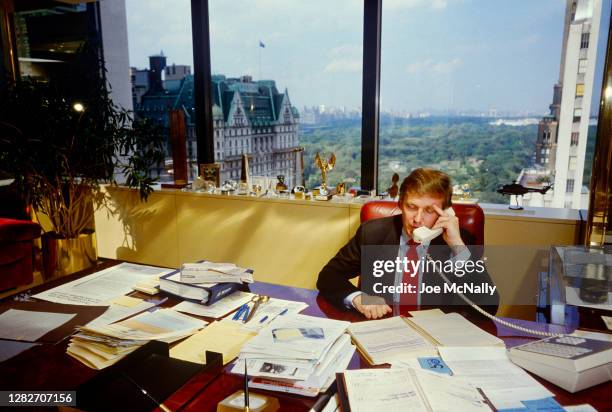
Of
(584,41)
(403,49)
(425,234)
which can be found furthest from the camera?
(403,49)

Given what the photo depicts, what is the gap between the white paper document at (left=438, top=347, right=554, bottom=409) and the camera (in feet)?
3.46

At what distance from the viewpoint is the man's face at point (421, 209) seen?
1791 millimetres

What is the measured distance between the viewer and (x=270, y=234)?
3.14 metres

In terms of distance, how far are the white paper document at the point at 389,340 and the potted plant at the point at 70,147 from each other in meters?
2.50

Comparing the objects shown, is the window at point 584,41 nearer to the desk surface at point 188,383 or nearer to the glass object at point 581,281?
the glass object at point 581,281

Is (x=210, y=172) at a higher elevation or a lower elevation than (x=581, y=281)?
higher

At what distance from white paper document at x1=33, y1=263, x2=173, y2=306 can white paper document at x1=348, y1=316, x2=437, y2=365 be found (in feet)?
3.13

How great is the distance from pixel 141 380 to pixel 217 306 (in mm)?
534

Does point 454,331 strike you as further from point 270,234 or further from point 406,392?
point 270,234

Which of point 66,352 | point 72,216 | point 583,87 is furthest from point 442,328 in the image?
point 72,216

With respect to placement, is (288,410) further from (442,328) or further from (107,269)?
(107,269)

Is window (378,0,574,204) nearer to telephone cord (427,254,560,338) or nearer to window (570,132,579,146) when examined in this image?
window (570,132,579,146)

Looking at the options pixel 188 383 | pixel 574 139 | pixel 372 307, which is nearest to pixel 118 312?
pixel 188 383

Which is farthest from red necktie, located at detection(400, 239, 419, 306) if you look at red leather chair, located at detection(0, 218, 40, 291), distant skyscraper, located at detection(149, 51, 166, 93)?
red leather chair, located at detection(0, 218, 40, 291)
